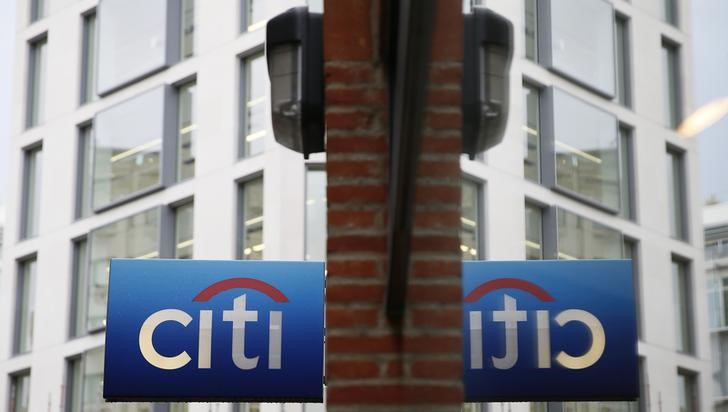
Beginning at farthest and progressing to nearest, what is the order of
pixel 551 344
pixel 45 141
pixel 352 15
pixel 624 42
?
pixel 45 141 < pixel 624 42 < pixel 551 344 < pixel 352 15

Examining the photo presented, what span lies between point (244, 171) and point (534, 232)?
18.9ft

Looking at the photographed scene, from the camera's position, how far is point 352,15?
238 inches

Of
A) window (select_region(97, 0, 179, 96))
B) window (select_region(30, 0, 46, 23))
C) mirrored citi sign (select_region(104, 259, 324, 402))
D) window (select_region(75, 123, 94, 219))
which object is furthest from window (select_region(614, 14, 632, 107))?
mirrored citi sign (select_region(104, 259, 324, 402))

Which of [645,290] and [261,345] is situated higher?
[645,290]

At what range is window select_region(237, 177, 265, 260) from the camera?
31.7 meters

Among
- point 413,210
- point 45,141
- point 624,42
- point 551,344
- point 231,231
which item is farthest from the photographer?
point 45,141

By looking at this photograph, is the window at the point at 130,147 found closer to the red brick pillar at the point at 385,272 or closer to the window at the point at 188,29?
the window at the point at 188,29

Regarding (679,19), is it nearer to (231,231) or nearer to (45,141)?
(231,231)

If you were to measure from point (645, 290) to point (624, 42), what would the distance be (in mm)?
5201

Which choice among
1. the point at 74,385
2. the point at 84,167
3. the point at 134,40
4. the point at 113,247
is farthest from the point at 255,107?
the point at 74,385

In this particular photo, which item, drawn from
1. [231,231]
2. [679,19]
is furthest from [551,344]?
[679,19]

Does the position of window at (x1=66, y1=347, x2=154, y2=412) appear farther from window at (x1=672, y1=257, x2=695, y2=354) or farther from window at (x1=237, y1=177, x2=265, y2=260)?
window at (x1=672, y1=257, x2=695, y2=354)

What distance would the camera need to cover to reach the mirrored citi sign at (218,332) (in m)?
10.4

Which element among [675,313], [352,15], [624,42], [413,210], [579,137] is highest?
[624,42]
